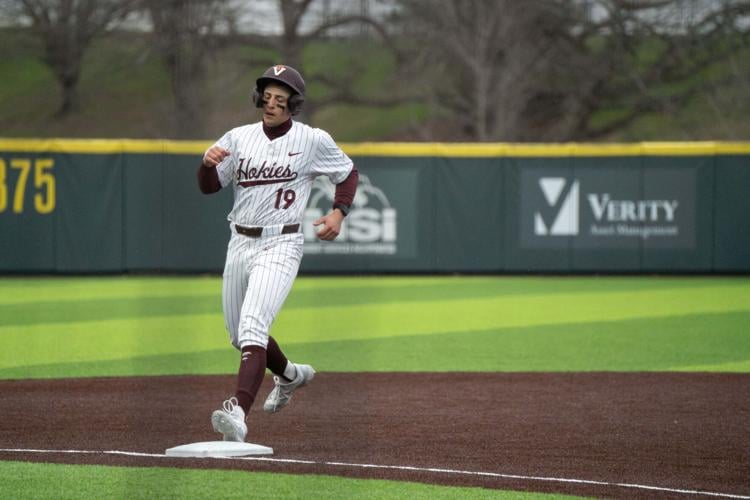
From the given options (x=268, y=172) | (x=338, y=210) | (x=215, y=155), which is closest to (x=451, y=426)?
(x=338, y=210)

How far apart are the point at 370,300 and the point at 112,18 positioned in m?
19.9

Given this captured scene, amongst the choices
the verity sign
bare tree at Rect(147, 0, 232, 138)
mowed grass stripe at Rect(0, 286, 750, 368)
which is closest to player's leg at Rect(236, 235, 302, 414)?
mowed grass stripe at Rect(0, 286, 750, 368)

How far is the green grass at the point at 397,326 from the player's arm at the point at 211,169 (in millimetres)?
3142

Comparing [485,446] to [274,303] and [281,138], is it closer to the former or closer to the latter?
[274,303]

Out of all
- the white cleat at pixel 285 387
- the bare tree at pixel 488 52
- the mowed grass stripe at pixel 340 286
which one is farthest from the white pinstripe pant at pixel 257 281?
the bare tree at pixel 488 52

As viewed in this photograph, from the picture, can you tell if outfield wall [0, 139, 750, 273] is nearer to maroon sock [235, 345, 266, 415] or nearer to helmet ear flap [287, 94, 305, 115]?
helmet ear flap [287, 94, 305, 115]

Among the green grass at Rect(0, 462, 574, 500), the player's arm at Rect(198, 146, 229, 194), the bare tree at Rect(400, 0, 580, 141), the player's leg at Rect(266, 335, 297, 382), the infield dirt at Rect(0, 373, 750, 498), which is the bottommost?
the infield dirt at Rect(0, 373, 750, 498)

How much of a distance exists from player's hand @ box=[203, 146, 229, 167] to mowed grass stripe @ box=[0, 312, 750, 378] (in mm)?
3325

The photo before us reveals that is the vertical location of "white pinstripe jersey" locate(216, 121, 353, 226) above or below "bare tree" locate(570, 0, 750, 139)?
below

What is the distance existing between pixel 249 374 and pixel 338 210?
0.95 m

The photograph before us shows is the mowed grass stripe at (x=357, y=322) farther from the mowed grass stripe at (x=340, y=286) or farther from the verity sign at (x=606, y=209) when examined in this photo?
the verity sign at (x=606, y=209)

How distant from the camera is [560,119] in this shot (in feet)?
110

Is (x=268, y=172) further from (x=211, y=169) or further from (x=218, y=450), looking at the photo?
(x=218, y=450)

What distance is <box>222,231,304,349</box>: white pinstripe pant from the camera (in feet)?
18.7
